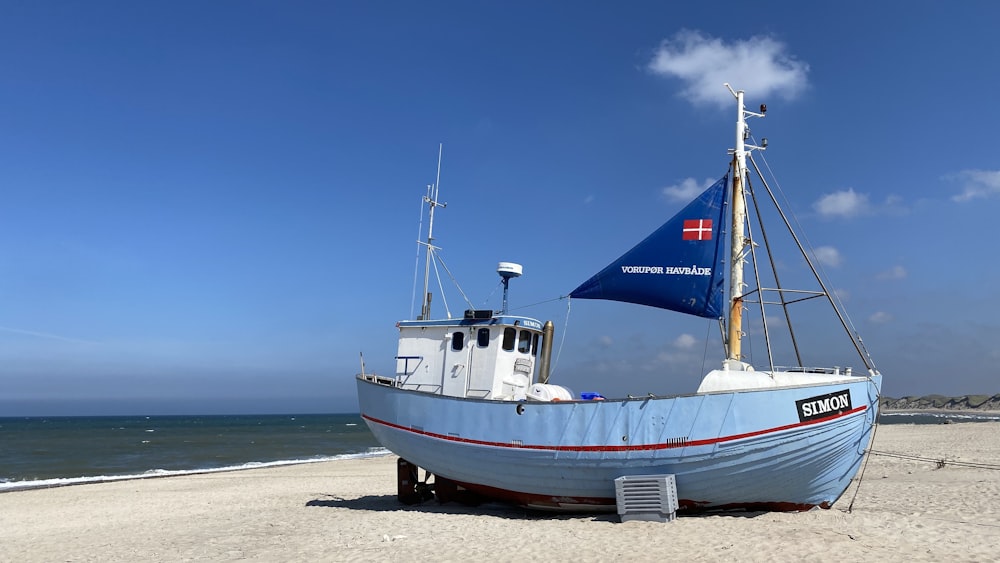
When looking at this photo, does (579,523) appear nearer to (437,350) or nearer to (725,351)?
(725,351)

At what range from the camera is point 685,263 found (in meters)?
11.8

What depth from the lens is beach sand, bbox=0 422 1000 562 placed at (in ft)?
29.4

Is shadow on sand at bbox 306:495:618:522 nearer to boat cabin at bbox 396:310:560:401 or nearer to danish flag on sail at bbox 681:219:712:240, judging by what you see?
boat cabin at bbox 396:310:560:401

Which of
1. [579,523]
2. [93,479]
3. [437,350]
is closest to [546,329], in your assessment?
[437,350]

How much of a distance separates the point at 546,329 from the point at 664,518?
4.82 m

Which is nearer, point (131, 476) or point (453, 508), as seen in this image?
point (453, 508)

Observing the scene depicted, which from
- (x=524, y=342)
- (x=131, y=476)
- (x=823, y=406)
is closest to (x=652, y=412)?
(x=823, y=406)

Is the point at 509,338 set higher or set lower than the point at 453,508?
higher

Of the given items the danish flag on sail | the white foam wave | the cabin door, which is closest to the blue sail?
the danish flag on sail

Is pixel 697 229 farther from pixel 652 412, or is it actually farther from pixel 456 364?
pixel 456 364

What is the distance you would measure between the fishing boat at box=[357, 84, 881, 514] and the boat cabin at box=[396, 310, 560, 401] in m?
0.03

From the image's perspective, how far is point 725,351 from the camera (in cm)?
1132

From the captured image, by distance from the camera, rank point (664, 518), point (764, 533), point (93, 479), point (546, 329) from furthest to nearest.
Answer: point (93, 479), point (546, 329), point (664, 518), point (764, 533)

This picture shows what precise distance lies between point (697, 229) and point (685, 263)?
65 centimetres
